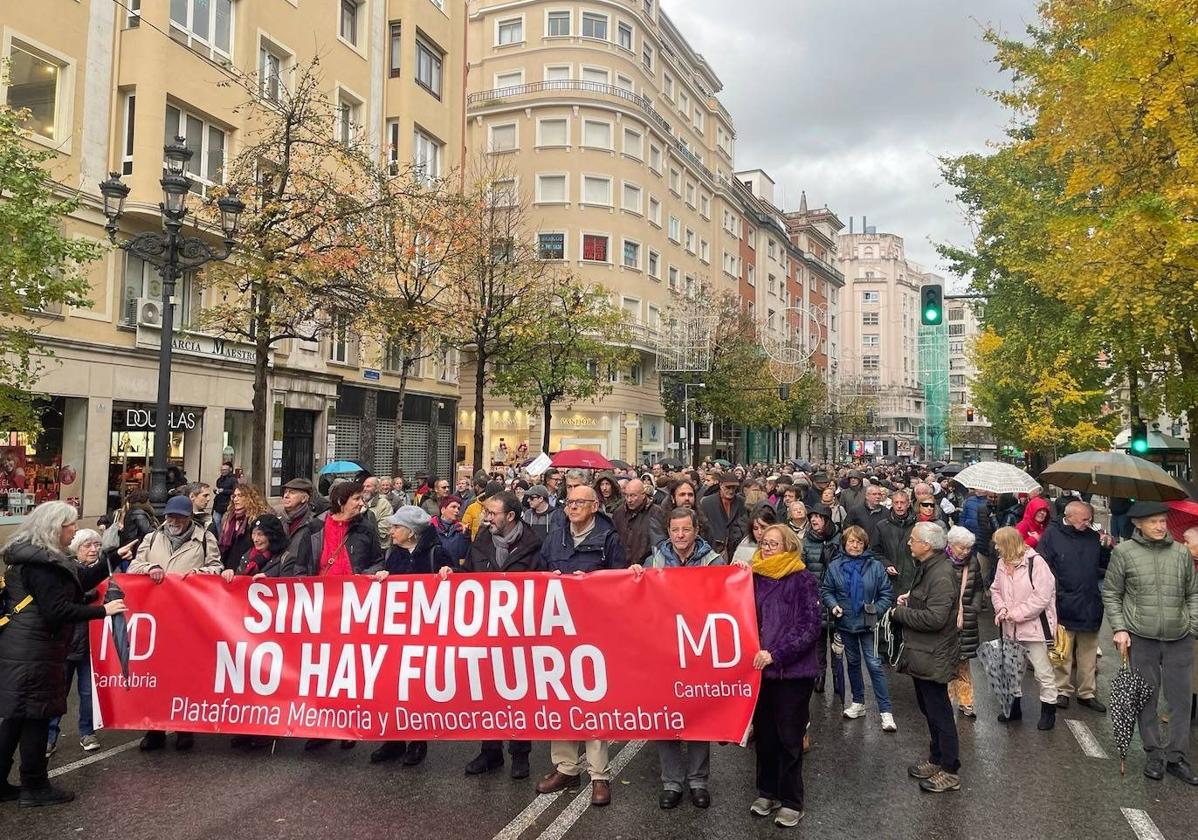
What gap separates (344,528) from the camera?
661 centimetres

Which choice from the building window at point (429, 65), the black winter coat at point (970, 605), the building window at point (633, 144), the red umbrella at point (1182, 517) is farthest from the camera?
the building window at point (633, 144)

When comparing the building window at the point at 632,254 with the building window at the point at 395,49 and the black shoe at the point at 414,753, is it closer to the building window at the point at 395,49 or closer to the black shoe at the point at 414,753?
the building window at the point at 395,49

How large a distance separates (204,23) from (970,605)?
Answer: 2332 centimetres

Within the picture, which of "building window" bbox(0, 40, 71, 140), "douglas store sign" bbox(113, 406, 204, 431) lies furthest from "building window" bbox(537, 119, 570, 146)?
"building window" bbox(0, 40, 71, 140)

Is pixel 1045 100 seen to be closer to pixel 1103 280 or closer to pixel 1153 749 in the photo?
pixel 1103 280

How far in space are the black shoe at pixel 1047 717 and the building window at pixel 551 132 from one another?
38614 mm

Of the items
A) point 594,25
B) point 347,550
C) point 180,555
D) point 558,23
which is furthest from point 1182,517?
point 558,23

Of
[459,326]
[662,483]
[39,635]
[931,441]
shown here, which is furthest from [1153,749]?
[931,441]

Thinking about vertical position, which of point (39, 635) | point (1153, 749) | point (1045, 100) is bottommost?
point (1153, 749)

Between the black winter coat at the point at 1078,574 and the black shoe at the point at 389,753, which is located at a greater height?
the black winter coat at the point at 1078,574

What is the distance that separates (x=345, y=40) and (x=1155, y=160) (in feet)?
78.7

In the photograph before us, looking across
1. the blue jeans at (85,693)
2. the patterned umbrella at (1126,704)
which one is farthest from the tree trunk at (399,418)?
the patterned umbrella at (1126,704)

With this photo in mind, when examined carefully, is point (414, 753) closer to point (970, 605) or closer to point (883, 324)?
point (970, 605)

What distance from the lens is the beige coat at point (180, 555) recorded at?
251 inches
